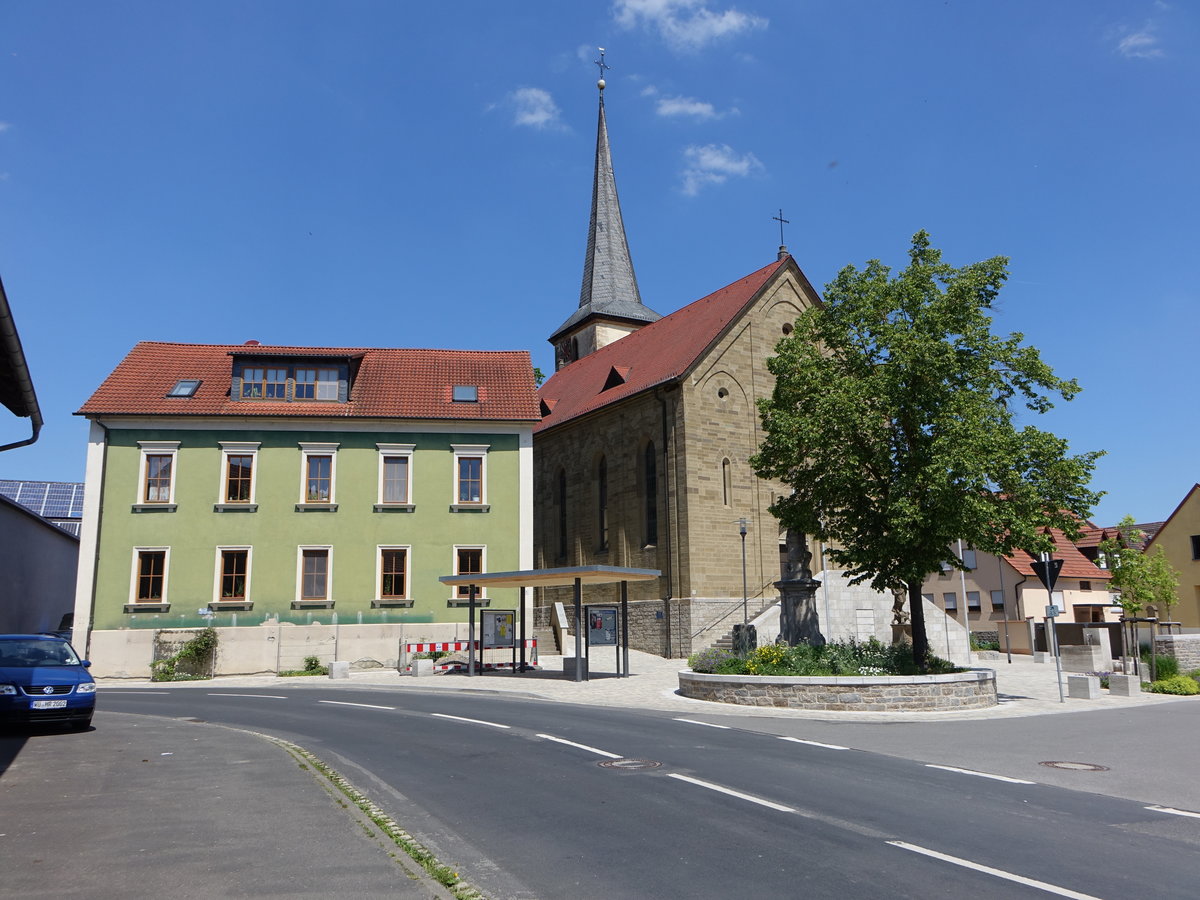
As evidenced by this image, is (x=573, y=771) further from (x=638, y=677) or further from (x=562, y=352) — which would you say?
(x=562, y=352)

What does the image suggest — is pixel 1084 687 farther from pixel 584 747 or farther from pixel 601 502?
pixel 601 502

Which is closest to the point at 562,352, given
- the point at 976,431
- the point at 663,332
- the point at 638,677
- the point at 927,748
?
the point at 663,332

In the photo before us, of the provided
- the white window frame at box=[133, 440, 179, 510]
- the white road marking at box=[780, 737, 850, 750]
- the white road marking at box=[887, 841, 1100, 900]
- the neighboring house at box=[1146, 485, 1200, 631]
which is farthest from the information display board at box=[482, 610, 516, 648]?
the neighboring house at box=[1146, 485, 1200, 631]

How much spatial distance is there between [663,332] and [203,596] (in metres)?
23.3

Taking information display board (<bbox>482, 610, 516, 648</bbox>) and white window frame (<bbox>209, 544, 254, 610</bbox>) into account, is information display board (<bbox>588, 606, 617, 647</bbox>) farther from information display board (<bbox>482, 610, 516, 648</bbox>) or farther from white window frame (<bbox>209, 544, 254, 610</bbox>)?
white window frame (<bbox>209, 544, 254, 610</bbox>)

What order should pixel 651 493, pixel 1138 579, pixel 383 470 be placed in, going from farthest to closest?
1. pixel 1138 579
2. pixel 651 493
3. pixel 383 470

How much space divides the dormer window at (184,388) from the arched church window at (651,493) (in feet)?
56.6

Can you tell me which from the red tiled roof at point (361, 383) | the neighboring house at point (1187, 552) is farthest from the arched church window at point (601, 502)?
the neighboring house at point (1187, 552)

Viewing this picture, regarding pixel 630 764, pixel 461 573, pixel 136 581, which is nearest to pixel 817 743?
pixel 630 764

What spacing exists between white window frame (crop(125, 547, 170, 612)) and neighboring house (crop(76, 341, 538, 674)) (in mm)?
47

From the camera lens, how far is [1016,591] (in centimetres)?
4934

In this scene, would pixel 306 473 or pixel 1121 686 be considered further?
pixel 306 473

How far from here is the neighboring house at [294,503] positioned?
32188 millimetres

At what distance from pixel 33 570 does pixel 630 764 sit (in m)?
38.6
